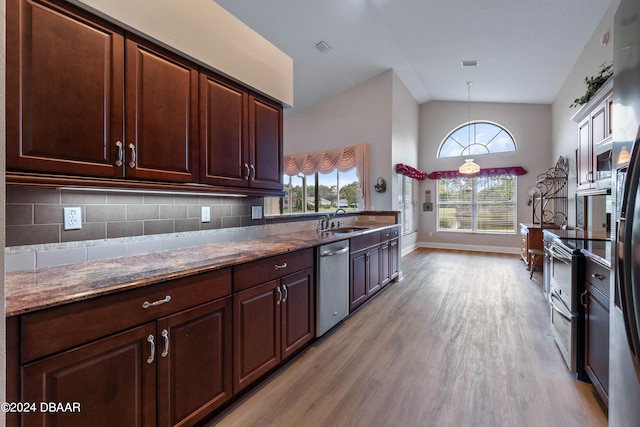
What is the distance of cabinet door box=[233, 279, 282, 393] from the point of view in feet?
5.31

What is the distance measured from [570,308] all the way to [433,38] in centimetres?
410

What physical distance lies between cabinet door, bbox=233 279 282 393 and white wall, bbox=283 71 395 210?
437cm

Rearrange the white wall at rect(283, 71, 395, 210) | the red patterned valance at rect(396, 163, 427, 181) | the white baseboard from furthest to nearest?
the white baseboard < the red patterned valance at rect(396, 163, 427, 181) < the white wall at rect(283, 71, 395, 210)

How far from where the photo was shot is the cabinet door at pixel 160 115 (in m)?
1.46

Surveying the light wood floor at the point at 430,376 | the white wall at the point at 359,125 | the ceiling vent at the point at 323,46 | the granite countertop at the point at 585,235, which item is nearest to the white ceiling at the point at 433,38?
the ceiling vent at the point at 323,46

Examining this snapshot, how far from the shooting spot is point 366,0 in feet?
12.4

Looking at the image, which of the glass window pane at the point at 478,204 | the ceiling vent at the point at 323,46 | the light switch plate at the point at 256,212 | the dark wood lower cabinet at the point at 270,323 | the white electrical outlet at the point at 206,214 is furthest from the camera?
the glass window pane at the point at 478,204

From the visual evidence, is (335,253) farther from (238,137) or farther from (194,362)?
(194,362)

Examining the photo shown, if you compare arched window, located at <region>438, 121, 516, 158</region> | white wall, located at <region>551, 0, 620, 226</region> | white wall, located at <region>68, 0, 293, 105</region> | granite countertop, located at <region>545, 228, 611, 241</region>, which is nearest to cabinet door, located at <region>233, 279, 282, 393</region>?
white wall, located at <region>68, 0, 293, 105</region>

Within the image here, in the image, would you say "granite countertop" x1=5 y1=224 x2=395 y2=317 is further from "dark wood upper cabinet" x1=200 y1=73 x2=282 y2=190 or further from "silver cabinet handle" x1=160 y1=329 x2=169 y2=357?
"dark wood upper cabinet" x1=200 y1=73 x2=282 y2=190

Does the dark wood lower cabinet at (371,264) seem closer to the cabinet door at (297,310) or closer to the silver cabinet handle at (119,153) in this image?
the cabinet door at (297,310)

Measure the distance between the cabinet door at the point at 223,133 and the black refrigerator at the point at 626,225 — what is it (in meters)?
1.96

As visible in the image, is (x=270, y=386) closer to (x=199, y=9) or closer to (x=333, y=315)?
(x=333, y=315)

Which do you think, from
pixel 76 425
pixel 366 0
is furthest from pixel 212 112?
pixel 366 0
